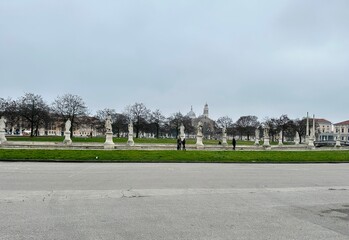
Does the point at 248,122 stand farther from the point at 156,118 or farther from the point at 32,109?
the point at 32,109

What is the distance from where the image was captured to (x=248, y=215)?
7.02 m

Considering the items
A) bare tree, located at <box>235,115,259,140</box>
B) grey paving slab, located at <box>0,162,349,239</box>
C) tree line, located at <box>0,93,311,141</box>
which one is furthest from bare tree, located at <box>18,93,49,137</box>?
bare tree, located at <box>235,115,259,140</box>

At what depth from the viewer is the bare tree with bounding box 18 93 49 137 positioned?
76.9 meters

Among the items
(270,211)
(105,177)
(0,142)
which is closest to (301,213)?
(270,211)

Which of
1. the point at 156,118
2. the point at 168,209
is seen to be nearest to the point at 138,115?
the point at 156,118

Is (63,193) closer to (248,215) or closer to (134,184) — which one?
(134,184)

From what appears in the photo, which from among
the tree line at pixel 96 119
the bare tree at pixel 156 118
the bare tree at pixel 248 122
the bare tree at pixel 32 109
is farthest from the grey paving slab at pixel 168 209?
the bare tree at pixel 248 122

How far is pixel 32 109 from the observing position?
77.0 meters

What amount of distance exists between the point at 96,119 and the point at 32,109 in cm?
3812

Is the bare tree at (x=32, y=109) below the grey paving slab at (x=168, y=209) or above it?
above

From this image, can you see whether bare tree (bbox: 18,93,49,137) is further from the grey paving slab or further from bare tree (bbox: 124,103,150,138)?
the grey paving slab

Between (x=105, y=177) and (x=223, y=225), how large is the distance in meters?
7.55

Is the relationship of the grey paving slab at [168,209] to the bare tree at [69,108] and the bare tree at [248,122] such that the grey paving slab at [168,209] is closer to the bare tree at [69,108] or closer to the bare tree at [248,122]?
the bare tree at [69,108]

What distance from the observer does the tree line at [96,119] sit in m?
78.4
